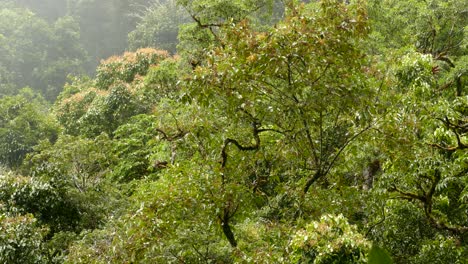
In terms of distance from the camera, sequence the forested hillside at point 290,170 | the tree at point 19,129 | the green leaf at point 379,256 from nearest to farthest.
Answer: the green leaf at point 379,256
the forested hillside at point 290,170
the tree at point 19,129

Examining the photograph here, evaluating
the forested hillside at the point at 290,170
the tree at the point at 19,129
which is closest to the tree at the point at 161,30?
the tree at the point at 19,129

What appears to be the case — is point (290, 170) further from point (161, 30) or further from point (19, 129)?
point (161, 30)

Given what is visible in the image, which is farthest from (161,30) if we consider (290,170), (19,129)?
(290,170)

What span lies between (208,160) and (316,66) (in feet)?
3.65

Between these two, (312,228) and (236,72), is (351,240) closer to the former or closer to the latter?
(312,228)

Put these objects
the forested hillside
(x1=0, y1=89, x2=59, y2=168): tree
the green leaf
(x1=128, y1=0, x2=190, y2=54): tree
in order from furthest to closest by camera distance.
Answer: (x1=128, y1=0, x2=190, y2=54): tree → (x1=0, y1=89, x2=59, y2=168): tree → the forested hillside → the green leaf

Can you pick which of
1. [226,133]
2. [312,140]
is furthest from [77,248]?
[312,140]

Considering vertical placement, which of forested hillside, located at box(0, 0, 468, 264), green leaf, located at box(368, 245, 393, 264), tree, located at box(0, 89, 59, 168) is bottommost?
tree, located at box(0, 89, 59, 168)

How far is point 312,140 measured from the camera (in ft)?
13.1

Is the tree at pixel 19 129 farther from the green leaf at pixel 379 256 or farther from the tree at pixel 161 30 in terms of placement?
the green leaf at pixel 379 256

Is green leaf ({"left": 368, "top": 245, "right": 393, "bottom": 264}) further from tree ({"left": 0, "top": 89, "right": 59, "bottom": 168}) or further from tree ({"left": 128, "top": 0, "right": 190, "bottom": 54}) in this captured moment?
tree ({"left": 128, "top": 0, "right": 190, "bottom": 54})

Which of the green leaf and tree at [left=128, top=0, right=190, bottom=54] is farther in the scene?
tree at [left=128, top=0, right=190, bottom=54]

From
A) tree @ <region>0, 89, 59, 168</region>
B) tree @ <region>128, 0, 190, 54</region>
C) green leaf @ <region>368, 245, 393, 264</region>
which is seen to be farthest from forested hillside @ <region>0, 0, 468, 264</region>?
tree @ <region>128, 0, 190, 54</region>

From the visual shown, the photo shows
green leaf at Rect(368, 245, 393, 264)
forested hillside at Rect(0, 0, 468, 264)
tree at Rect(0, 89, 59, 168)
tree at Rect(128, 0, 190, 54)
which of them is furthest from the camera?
tree at Rect(128, 0, 190, 54)
